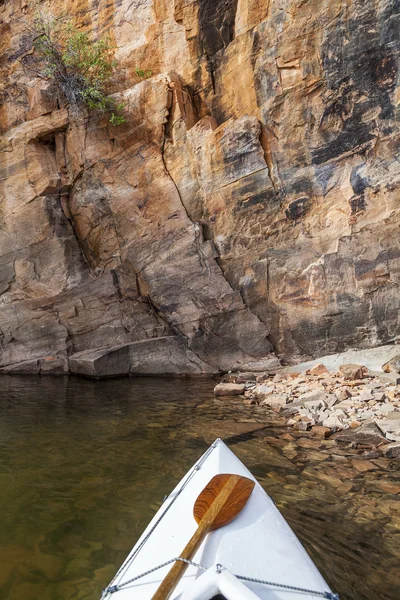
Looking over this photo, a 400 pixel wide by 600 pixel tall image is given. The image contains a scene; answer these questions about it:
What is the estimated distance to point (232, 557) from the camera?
2.64 meters

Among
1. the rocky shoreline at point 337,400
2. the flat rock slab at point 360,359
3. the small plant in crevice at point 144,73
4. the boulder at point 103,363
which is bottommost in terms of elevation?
the rocky shoreline at point 337,400

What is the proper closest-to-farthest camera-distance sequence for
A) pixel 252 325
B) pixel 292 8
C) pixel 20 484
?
pixel 20 484, pixel 292 8, pixel 252 325

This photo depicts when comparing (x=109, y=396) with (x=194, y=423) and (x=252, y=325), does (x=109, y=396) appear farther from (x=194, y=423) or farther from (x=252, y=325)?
(x=252, y=325)

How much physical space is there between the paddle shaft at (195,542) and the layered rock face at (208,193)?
7.99m

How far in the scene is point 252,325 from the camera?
11.8 m

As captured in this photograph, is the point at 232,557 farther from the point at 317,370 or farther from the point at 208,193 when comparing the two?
the point at 208,193

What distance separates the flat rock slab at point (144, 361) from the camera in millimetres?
12203

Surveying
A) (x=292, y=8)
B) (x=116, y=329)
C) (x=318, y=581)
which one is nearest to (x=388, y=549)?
(x=318, y=581)

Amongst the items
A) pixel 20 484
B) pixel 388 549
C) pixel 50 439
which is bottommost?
pixel 388 549

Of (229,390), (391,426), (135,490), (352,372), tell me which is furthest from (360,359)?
(135,490)

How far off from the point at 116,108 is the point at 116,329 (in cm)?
729

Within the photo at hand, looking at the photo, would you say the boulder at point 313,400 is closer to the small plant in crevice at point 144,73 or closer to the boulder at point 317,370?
the boulder at point 317,370

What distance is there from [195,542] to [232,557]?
251mm

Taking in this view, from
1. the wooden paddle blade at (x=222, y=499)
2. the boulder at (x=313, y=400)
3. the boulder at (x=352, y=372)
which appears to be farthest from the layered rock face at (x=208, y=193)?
the wooden paddle blade at (x=222, y=499)
